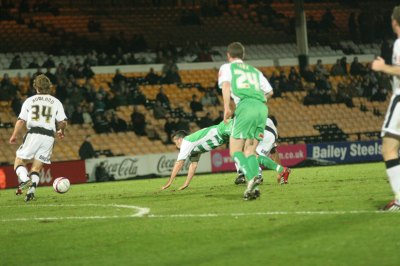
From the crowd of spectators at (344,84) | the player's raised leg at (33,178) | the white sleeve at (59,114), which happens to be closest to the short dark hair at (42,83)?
the white sleeve at (59,114)

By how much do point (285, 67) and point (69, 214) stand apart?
90.9 feet

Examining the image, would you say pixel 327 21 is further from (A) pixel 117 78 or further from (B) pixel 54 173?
(B) pixel 54 173

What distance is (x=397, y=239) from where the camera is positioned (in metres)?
7.63

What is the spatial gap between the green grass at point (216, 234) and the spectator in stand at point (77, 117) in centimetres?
1699

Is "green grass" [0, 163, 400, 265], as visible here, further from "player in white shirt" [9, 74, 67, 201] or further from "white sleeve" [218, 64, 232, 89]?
"player in white shirt" [9, 74, 67, 201]

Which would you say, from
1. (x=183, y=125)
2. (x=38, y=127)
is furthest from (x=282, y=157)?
(x=38, y=127)

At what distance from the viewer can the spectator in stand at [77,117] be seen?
97.9 feet

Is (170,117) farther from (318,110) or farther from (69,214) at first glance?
(69,214)

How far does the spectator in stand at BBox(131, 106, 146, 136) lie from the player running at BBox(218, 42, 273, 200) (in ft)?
60.7

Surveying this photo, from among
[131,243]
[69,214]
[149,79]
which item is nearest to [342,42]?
[149,79]

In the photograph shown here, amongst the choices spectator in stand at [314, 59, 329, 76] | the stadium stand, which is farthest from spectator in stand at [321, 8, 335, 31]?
spectator in stand at [314, 59, 329, 76]

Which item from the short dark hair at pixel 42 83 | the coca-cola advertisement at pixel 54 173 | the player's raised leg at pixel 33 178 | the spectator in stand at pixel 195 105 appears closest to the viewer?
the short dark hair at pixel 42 83

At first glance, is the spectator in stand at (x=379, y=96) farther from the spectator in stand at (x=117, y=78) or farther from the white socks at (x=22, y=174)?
the white socks at (x=22, y=174)

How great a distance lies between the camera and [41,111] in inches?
599
